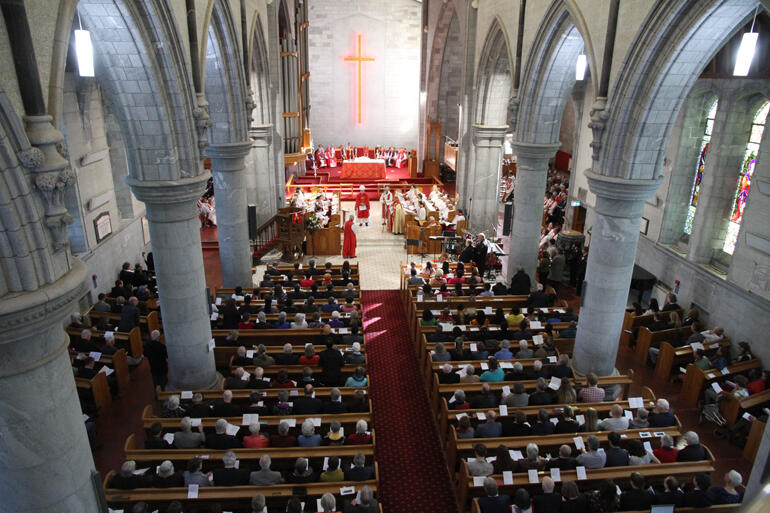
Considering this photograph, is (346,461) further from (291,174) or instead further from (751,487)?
(291,174)

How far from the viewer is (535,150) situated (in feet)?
41.4

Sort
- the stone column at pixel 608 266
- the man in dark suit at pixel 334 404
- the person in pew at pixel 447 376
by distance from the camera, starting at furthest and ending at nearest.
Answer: the person in pew at pixel 447 376
the stone column at pixel 608 266
the man in dark suit at pixel 334 404

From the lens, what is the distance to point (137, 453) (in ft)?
22.4

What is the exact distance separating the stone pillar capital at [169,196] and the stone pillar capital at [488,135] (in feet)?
33.9

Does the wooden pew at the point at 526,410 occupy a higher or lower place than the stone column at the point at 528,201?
lower

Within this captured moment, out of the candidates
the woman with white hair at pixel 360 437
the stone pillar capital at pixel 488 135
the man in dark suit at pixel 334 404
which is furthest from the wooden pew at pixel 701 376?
the stone pillar capital at pixel 488 135

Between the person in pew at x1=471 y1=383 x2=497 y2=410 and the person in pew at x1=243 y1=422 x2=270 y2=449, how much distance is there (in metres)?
3.03

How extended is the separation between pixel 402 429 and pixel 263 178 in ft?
36.1

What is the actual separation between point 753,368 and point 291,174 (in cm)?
1904

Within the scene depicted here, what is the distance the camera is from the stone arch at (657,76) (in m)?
7.12

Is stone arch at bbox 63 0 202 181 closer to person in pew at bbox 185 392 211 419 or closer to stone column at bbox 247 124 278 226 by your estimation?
person in pew at bbox 185 392 211 419

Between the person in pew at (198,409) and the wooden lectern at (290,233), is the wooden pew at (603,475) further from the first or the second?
the wooden lectern at (290,233)

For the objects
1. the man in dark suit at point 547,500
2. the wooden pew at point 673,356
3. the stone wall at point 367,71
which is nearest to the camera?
the man in dark suit at point 547,500

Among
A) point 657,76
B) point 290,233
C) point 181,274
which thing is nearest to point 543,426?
point 657,76
